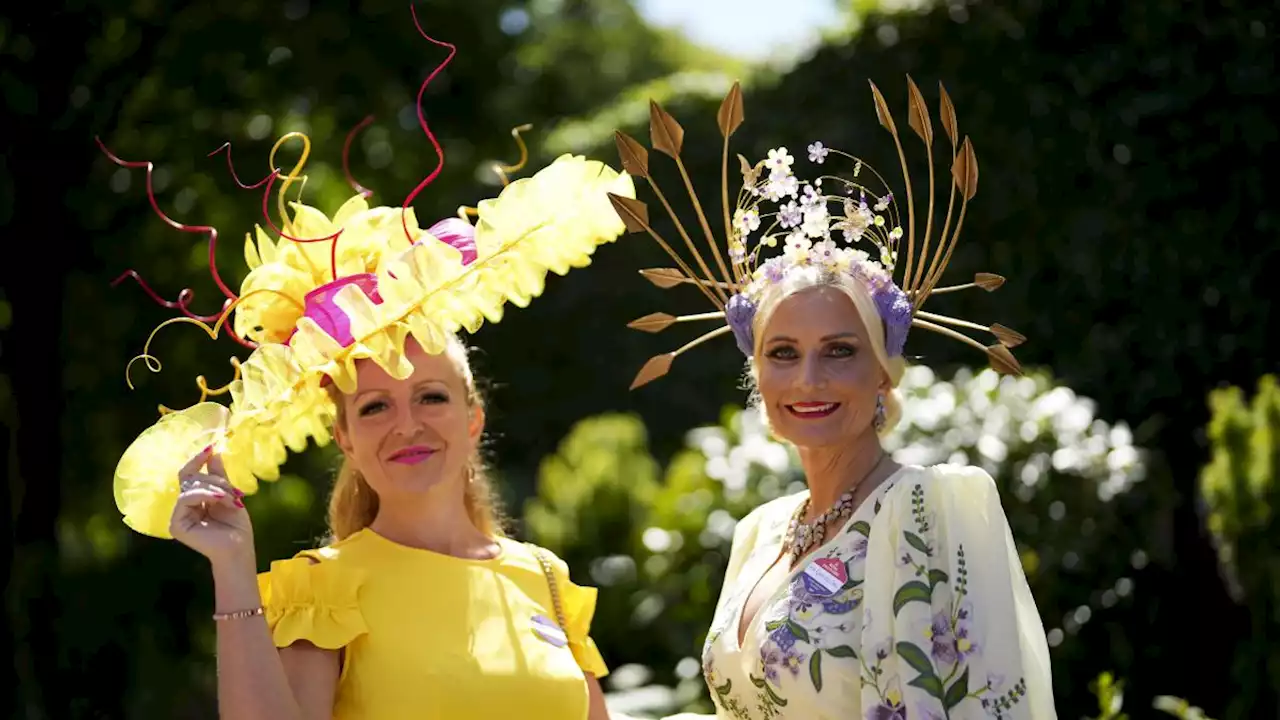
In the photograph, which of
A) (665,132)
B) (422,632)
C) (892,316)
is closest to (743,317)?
(892,316)

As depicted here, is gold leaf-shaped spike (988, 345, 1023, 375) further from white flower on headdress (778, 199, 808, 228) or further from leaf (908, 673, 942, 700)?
leaf (908, 673, 942, 700)

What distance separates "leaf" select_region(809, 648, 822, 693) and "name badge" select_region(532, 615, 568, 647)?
604mm

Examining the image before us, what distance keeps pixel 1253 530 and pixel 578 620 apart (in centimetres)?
275

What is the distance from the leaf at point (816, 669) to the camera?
2.77m

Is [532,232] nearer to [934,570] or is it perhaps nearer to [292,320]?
[292,320]

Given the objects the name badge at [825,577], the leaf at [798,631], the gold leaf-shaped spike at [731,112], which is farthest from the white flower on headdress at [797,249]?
the leaf at [798,631]

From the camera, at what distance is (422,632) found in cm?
297

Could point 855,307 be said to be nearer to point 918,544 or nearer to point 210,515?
point 918,544

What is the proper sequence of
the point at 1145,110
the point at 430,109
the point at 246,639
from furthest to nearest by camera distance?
the point at 430,109
the point at 1145,110
the point at 246,639

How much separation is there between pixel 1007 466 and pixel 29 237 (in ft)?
10.9

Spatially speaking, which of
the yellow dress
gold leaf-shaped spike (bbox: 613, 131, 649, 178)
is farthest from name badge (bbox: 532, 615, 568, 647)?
gold leaf-shaped spike (bbox: 613, 131, 649, 178)

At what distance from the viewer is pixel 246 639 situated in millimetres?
2699

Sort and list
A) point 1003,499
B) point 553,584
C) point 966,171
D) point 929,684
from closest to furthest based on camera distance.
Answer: point 929,684 → point 966,171 → point 553,584 → point 1003,499

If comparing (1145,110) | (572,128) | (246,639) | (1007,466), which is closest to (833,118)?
(1145,110)
